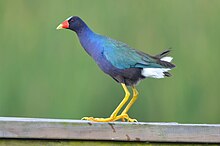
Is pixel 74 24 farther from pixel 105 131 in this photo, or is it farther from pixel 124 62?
pixel 105 131

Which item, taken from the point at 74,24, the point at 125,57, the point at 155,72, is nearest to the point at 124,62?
the point at 125,57

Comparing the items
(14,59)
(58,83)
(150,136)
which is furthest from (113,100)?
(150,136)

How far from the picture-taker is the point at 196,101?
278 inches

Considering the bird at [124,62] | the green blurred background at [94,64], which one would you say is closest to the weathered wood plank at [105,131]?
the bird at [124,62]

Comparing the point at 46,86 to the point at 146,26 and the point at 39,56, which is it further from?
the point at 146,26

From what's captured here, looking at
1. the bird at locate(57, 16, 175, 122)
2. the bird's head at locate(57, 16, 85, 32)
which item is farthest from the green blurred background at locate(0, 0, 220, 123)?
the bird at locate(57, 16, 175, 122)

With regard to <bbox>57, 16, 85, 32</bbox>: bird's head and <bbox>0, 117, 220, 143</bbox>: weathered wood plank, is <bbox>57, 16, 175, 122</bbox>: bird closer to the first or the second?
<bbox>57, 16, 85, 32</bbox>: bird's head

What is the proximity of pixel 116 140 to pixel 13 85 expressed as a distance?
412cm

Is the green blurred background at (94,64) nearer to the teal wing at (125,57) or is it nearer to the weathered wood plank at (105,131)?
the teal wing at (125,57)

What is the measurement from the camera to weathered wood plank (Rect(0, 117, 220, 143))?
273 cm

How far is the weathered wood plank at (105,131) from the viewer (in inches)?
107

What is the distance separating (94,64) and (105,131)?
14.4 feet

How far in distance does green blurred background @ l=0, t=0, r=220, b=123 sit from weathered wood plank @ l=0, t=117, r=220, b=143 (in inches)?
158

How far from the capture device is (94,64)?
23.5 ft
